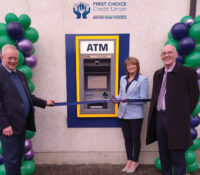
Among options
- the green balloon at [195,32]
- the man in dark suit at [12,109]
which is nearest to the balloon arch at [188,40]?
the green balloon at [195,32]

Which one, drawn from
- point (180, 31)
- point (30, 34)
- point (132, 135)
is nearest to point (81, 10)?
point (30, 34)

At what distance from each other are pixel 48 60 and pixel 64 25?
0.63 meters

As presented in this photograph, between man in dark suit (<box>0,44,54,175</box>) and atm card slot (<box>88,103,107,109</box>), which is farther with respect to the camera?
atm card slot (<box>88,103,107,109</box>)

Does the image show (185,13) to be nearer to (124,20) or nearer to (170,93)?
(124,20)

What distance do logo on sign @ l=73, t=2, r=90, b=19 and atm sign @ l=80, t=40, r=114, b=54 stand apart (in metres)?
0.44

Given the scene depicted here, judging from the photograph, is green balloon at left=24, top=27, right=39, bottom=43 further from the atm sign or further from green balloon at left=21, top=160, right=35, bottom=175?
green balloon at left=21, top=160, right=35, bottom=175

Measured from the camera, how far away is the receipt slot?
2.78 metres

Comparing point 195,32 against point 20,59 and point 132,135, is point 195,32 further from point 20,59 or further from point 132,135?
point 20,59

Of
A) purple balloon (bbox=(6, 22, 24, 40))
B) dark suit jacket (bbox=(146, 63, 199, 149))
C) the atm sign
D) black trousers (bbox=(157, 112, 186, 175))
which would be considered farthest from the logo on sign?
black trousers (bbox=(157, 112, 186, 175))

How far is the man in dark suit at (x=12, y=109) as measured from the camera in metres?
1.80

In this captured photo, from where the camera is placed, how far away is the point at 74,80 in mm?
2902

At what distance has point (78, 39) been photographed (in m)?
2.78

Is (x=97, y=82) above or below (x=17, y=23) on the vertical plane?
below

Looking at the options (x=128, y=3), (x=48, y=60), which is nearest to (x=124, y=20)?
(x=128, y=3)
